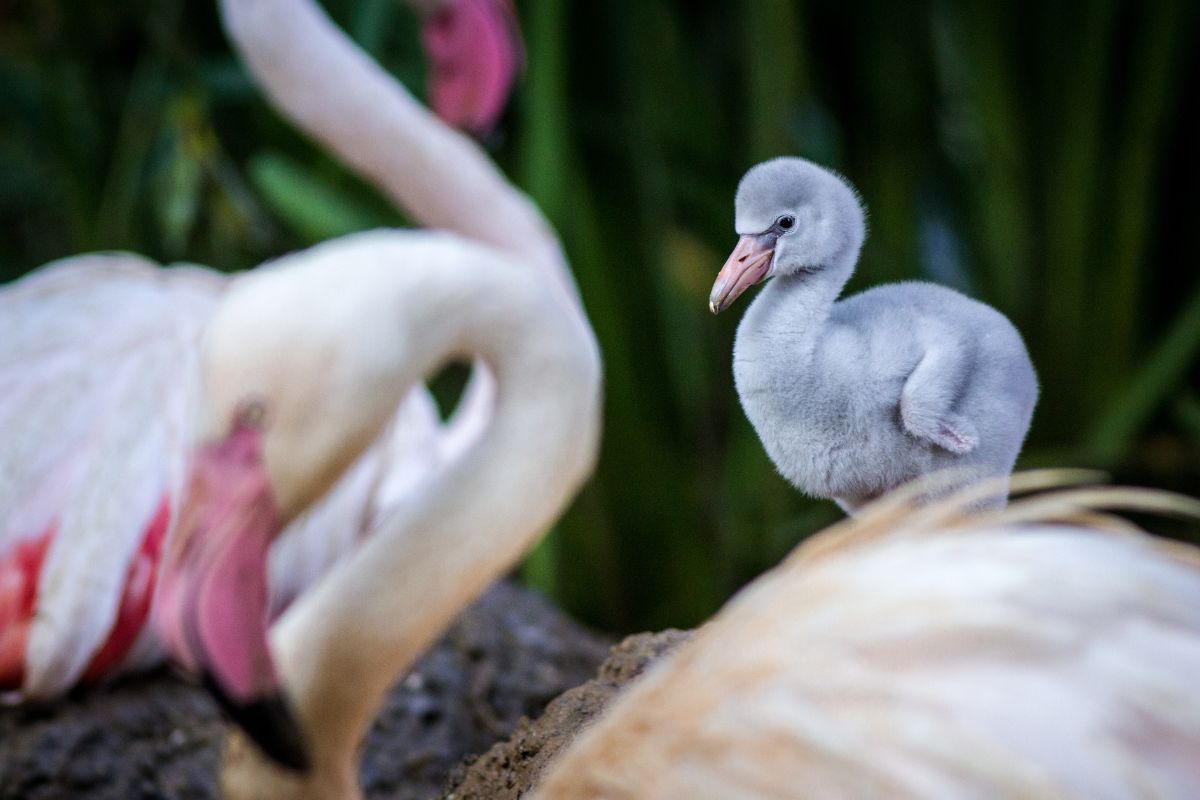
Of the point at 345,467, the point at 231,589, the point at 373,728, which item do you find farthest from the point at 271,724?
the point at 373,728

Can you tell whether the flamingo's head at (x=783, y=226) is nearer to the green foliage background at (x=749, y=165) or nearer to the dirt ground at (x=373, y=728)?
the dirt ground at (x=373, y=728)

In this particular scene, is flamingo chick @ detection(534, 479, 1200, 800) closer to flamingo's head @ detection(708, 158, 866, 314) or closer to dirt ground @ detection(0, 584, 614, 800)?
flamingo's head @ detection(708, 158, 866, 314)

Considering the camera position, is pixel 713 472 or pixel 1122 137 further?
pixel 713 472

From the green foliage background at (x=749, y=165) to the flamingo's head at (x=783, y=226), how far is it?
0.91m

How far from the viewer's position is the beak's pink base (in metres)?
0.85

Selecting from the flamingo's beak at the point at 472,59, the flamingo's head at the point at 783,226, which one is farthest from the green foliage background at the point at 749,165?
the flamingo's head at the point at 783,226

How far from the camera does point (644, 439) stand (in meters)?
2.01

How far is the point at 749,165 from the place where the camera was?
1.79 m

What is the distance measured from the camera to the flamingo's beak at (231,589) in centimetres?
86

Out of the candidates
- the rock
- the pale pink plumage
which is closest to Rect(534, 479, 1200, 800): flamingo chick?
the rock

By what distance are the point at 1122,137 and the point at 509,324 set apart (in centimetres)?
107

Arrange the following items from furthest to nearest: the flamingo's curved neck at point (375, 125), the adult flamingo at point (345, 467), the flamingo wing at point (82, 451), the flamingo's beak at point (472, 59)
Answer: the flamingo's beak at point (472, 59)
the flamingo's curved neck at point (375, 125)
the flamingo wing at point (82, 451)
the adult flamingo at point (345, 467)

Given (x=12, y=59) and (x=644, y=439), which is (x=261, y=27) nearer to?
(x=644, y=439)

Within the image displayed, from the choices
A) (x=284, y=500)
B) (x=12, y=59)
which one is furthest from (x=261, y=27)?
(x=12, y=59)
